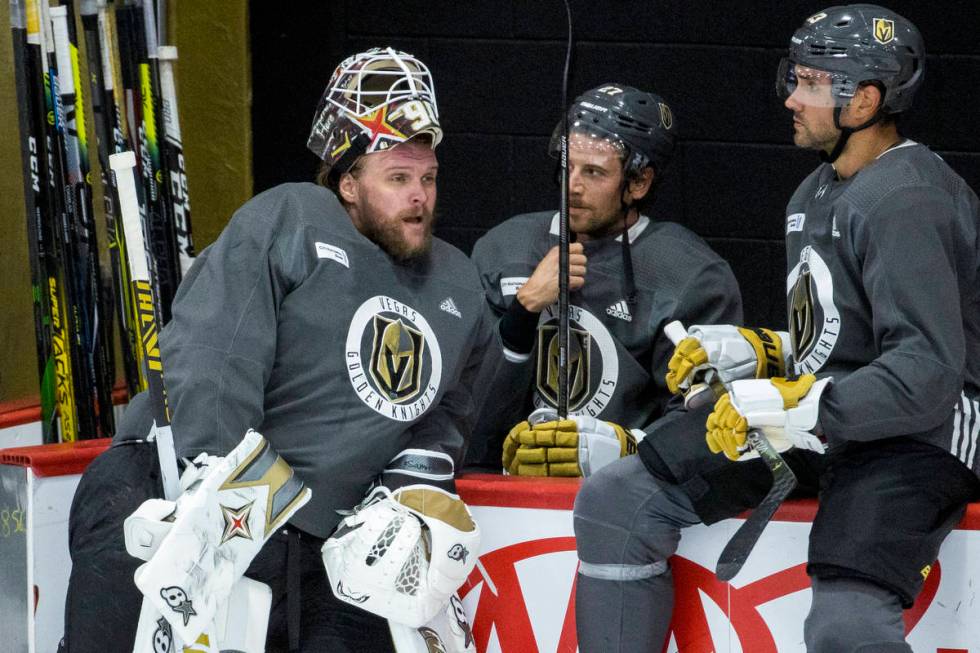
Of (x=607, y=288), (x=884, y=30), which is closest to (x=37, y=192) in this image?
(x=607, y=288)

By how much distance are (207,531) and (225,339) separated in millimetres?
355

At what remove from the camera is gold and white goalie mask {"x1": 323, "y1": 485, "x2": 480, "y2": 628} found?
2.25 metres

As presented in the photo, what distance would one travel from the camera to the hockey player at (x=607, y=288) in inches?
116

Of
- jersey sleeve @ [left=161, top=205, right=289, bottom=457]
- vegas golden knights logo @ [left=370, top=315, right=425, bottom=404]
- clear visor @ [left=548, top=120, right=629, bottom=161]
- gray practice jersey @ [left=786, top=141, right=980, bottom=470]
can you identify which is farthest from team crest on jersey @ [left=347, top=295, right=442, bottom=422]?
clear visor @ [left=548, top=120, right=629, bottom=161]

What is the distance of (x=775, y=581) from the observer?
7.86ft

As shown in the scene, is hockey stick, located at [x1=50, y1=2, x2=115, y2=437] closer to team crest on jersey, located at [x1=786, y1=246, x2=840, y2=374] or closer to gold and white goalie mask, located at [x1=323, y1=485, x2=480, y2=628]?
gold and white goalie mask, located at [x1=323, y1=485, x2=480, y2=628]

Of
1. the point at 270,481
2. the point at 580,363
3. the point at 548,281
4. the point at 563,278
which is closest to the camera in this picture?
the point at 270,481

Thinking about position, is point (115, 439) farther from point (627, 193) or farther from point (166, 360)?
point (627, 193)

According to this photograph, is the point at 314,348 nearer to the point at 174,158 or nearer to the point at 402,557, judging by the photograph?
the point at 402,557

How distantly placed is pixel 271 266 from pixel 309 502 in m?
0.40

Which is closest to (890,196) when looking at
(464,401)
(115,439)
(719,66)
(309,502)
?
(464,401)

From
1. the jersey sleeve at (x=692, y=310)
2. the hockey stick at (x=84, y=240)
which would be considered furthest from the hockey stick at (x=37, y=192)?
the jersey sleeve at (x=692, y=310)

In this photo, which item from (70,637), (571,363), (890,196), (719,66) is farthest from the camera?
(719,66)

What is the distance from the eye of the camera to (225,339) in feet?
7.45
